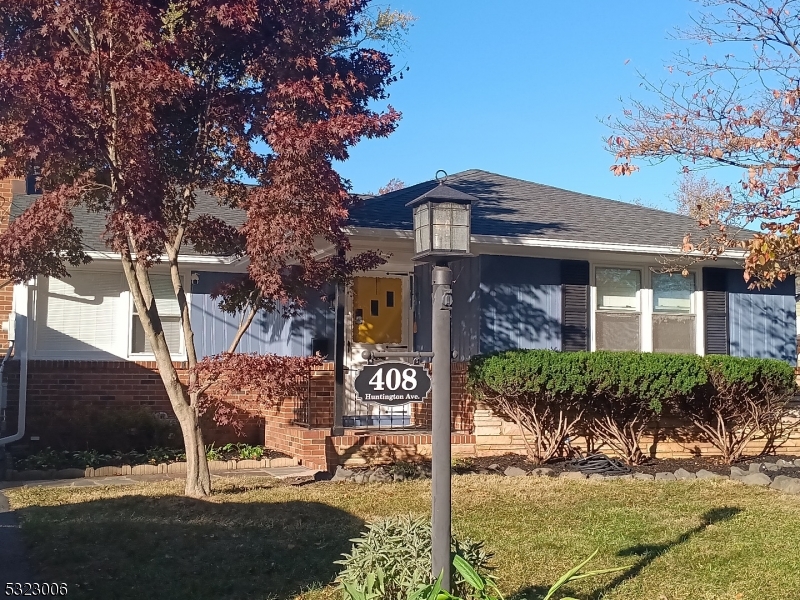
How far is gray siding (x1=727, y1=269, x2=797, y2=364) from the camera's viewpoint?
12.7m

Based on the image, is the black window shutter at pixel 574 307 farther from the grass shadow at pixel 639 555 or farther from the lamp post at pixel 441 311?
the lamp post at pixel 441 311

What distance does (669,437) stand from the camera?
1199 cm

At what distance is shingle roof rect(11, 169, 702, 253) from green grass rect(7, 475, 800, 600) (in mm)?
3497

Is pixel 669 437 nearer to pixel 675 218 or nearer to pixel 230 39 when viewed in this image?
pixel 675 218

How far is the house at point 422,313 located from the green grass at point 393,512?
2.33 m

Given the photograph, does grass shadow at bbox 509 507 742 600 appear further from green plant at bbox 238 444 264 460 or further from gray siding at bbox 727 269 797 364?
green plant at bbox 238 444 264 460

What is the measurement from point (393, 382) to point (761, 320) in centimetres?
941

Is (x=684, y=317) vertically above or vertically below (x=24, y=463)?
above

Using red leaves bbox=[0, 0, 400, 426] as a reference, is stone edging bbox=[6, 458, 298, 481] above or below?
below

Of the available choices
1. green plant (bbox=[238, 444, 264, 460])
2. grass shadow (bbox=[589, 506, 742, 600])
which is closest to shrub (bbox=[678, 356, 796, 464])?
grass shadow (bbox=[589, 506, 742, 600])

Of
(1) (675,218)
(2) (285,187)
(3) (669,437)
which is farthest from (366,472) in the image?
(1) (675,218)

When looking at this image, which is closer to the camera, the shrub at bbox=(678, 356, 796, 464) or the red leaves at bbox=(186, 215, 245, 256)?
the red leaves at bbox=(186, 215, 245, 256)

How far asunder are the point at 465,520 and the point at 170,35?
5249 mm

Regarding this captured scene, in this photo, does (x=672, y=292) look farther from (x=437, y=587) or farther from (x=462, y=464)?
(x=437, y=587)
